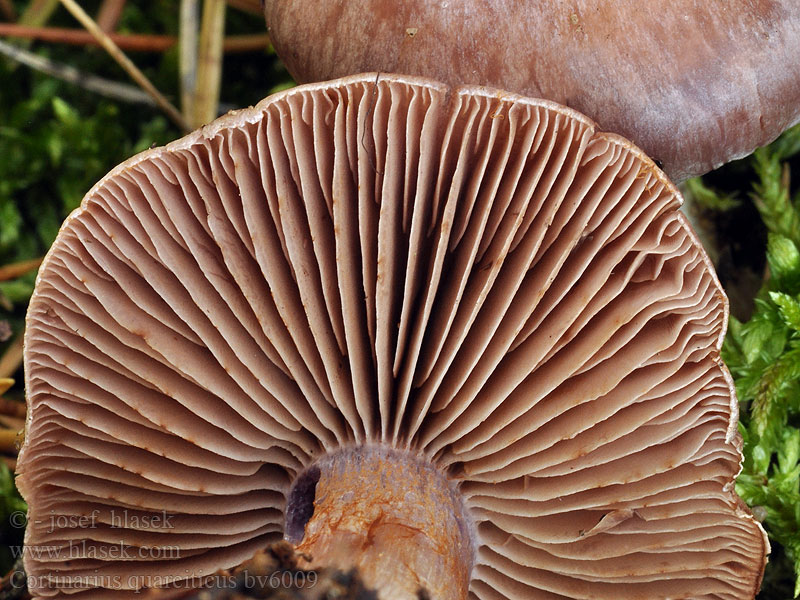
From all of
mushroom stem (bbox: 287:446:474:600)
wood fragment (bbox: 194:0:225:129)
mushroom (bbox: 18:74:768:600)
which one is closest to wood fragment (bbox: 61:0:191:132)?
wood fragment (bbox: 194:0:225:129)

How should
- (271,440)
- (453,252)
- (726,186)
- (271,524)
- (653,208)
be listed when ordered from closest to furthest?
(653,208)
(453,252)
(271,440)
(271,524)
(726,186)

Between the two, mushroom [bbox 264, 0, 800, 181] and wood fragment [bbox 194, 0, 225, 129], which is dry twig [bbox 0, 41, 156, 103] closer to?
wood fragment [bbox 194, 0, 225, 129]

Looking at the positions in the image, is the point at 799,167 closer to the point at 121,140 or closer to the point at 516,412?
the point at 516,412

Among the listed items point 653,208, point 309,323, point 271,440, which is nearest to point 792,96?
point 653,208

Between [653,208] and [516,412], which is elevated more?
[653,208]

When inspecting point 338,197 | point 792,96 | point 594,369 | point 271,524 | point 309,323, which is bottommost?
point 271,524

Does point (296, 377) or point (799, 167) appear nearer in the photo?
point (296, 377)
